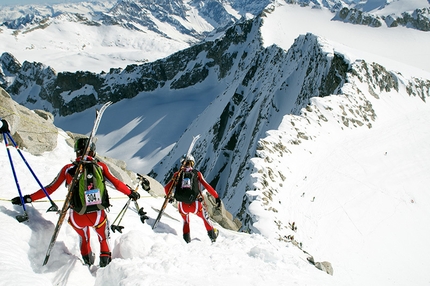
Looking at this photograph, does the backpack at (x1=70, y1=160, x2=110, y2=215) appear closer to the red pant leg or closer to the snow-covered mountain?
the red pant leg

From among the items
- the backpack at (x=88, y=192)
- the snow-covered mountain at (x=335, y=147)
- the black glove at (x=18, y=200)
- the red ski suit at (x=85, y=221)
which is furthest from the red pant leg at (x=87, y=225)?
the snow-covered mountain at (x=335, y=147)

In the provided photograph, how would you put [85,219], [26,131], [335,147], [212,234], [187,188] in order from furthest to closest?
[335,147]
[26,131]
[212,234]
[187,188]
[85,219]

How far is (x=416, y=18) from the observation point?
70562mm

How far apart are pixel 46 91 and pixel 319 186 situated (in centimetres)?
18168

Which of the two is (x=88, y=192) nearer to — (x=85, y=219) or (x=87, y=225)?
(x=85, y=219)

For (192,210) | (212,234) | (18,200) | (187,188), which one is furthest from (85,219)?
(212,234)

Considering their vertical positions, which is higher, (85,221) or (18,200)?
(18,200)

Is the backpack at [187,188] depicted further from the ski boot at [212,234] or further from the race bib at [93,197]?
the race bib at [93,197]

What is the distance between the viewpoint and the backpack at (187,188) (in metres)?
8.31

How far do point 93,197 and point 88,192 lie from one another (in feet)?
0.40

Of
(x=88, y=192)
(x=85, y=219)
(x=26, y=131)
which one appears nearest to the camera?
(x=88, y=192)

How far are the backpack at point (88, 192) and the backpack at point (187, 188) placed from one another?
2.65m

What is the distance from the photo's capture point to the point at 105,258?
595 cm

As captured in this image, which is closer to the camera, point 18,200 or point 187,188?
point 18,200
